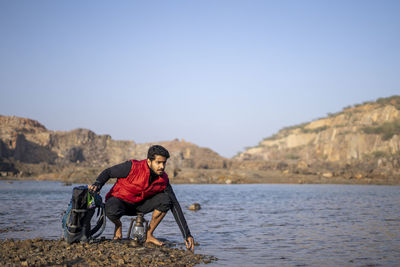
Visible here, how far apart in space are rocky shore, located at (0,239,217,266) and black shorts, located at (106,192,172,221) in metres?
0.46

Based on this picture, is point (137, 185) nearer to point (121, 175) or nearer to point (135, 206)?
point (121, 175)

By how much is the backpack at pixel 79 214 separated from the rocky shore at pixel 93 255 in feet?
0.42

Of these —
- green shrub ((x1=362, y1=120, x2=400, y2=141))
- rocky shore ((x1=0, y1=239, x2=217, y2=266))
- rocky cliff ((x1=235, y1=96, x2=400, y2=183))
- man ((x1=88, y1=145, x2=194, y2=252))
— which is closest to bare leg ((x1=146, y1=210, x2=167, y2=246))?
man ((x1=88, y1=145, x2=194, y2=252))

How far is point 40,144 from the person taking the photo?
63906 mm

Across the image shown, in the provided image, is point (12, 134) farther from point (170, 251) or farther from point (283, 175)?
point (170, 251)

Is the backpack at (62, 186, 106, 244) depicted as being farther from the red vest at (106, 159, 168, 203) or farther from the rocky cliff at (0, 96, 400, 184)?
the rocky cliff at (0, 96, 400, 184)

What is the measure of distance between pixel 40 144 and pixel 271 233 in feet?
204

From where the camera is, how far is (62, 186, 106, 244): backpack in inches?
211

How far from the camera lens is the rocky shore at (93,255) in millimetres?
4637

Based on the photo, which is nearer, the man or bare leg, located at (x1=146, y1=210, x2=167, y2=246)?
the man

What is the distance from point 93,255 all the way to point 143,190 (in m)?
1.13

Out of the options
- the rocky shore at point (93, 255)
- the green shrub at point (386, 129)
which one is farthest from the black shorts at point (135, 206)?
the green shrub at point (386, 129)

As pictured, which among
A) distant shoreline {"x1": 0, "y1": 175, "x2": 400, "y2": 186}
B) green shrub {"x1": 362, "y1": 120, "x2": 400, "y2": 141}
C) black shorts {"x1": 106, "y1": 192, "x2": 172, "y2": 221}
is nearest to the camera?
black shorts {"x1": 106, "y1": 192, "x2": 172, "y2": 221}

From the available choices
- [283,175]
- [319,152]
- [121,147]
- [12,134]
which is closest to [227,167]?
[283,175]
